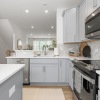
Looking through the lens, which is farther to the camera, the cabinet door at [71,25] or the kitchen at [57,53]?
the cabinet door at [71,25]

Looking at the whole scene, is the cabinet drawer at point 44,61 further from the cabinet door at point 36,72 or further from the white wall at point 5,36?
the white wall at point 5,36

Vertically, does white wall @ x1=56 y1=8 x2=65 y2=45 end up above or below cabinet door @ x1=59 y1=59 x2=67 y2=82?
above

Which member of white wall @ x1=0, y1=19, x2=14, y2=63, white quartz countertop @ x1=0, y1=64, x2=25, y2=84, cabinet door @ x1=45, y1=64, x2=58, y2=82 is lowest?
cabinet door @ x1=45, y1=64, x2=58, y2=82

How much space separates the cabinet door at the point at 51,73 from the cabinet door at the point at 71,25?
3.15ft

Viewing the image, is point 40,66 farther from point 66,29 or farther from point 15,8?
point 15,8

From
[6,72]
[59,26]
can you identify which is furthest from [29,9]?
[6,72]

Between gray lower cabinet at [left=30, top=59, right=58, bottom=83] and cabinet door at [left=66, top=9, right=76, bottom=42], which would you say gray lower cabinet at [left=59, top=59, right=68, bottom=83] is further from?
cabinet door at [left=66, top=9, right=76, bottom=42]

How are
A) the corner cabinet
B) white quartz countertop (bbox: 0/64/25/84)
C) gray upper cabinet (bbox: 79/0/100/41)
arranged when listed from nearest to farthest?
white quartz countertop (bbox: 0/64/25/84) < gray upper cabinet (bbox: 79/0/100/41) < the corner cabinet

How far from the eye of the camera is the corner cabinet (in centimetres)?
417

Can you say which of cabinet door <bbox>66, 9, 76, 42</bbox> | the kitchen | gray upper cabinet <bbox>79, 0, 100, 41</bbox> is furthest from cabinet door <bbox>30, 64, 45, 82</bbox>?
gray upper cabinet <bbox>79, 0, 100, 41</bbox>

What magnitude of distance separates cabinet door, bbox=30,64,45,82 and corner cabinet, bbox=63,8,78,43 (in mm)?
1172

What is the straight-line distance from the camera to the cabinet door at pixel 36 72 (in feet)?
14.5

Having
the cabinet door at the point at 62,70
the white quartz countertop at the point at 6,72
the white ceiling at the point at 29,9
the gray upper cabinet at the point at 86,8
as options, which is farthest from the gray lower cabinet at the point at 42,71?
the white quartz countertop at the point at 6,72

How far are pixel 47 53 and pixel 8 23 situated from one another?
2.39 metres
